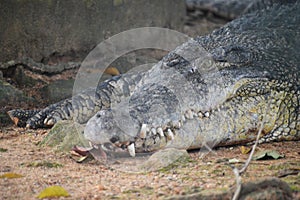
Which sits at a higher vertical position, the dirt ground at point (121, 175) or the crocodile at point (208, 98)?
the crocodile at point (208, 98)

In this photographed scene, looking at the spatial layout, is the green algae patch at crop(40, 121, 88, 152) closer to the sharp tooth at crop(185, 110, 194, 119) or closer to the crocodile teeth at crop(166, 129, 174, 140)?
the crocodile teeth at crop(166, 129, 174, 140)

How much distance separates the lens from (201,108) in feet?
12.5

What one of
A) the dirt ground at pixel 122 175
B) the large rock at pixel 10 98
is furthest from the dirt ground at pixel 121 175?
the large rock at pixel 10 98

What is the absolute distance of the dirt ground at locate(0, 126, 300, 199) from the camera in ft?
9.53

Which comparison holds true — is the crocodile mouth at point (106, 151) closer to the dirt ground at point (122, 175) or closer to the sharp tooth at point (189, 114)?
the dirt ground at point (122, 175)

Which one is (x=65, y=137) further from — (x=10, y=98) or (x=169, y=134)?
(x=10, y=98)

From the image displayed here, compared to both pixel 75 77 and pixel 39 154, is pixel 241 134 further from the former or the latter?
pixel 75 77

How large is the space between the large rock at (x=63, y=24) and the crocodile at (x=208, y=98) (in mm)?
901

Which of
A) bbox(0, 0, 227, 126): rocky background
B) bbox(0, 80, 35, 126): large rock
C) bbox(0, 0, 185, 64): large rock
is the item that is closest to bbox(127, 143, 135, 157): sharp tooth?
bbox(0, 0, 227, 126): rocky background

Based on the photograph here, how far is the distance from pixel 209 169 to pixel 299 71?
154 cm

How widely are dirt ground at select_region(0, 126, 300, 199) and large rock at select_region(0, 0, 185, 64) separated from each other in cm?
168

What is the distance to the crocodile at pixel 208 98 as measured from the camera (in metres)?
3.54

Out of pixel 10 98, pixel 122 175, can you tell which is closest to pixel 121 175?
pixel 122 175

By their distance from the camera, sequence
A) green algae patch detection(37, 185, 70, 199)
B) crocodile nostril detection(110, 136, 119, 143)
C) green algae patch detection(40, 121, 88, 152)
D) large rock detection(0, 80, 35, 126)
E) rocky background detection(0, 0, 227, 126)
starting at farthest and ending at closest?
1. rocky background detection(0, 0, 227, 126)
2. large rock detection(0, 80, 35, 126)
3. green algae patch detection(40, 121, 88, 152)
4. crocodile nostril detection(110, 136, 119, 143)
5. green algae patch detection(37, 185, 70, 199)
